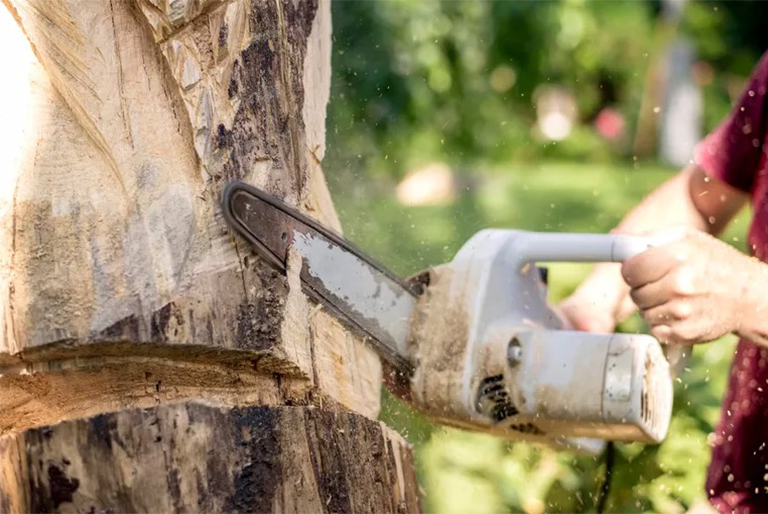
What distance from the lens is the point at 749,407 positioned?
2174 millimetres

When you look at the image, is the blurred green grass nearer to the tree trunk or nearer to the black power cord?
the black power cord

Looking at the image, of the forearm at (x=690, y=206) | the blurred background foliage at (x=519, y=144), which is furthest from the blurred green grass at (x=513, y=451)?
the forearm at (x=690, y=206)

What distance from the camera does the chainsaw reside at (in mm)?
1723

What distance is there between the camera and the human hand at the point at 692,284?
5.93 feet

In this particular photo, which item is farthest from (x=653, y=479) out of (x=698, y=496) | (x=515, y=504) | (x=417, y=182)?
(x=417, y=182)

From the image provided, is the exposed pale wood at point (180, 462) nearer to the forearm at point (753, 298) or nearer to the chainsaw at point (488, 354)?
the chainsaw at point (488, 354)

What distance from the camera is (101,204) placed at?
1.52 metres

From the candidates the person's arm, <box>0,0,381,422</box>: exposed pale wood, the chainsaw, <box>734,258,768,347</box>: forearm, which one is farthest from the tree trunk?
the person's arm

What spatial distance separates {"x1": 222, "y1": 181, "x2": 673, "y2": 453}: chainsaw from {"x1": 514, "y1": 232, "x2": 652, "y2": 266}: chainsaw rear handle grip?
22 millimetres

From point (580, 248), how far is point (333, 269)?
1.50 feet

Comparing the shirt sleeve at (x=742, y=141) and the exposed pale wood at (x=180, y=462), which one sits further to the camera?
the shirt sleeve at (x=742, y=141)

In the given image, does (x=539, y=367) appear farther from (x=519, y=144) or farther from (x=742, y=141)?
(x=519, y=144)

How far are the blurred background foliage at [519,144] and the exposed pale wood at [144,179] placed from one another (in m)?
0.39

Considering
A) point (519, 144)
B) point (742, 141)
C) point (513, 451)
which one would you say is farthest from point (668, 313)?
point (519, 144)
